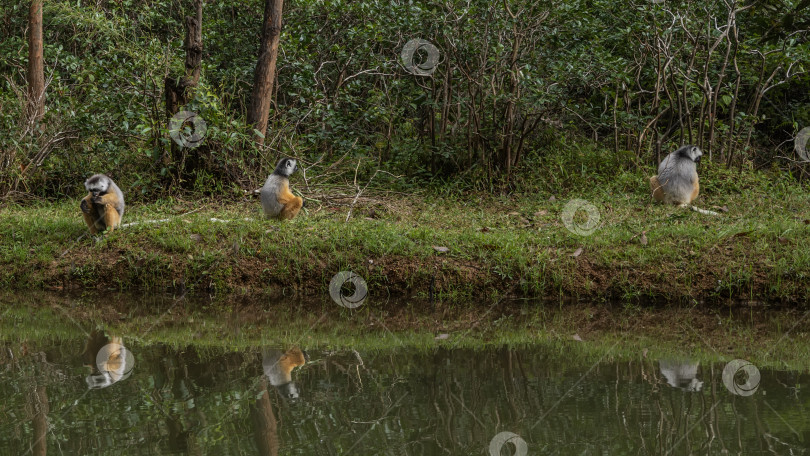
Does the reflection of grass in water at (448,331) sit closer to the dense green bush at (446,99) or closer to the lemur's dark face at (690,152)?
the lemur's dark face at (690,152)

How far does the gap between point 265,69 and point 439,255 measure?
14.7 feet

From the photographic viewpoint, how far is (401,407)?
4.77m

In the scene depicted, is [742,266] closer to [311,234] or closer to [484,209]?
[484,209]

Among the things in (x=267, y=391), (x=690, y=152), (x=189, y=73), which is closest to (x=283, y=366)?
(x=267, y=391)

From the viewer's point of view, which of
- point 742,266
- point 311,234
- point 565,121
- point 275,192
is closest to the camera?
point 742,266

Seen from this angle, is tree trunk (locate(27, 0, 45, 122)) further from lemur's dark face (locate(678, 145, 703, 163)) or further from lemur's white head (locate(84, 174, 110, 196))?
lemur's dark face (locate(678, 145, 703, 163))

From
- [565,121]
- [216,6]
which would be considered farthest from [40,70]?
[565,121]

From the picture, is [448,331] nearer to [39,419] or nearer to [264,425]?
[264,425]

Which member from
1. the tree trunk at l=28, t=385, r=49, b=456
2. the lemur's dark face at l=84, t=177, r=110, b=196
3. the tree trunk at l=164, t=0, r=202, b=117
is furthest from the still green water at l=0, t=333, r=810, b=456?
the tree trunk at l=164, t=0, r=202, b=117

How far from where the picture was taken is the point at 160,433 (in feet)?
14.0

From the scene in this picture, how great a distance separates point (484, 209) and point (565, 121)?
3063 mm

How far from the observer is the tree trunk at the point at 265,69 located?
11062mm

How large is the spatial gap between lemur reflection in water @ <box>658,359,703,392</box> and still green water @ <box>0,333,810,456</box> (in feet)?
0.06

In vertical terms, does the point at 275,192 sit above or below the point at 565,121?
below
